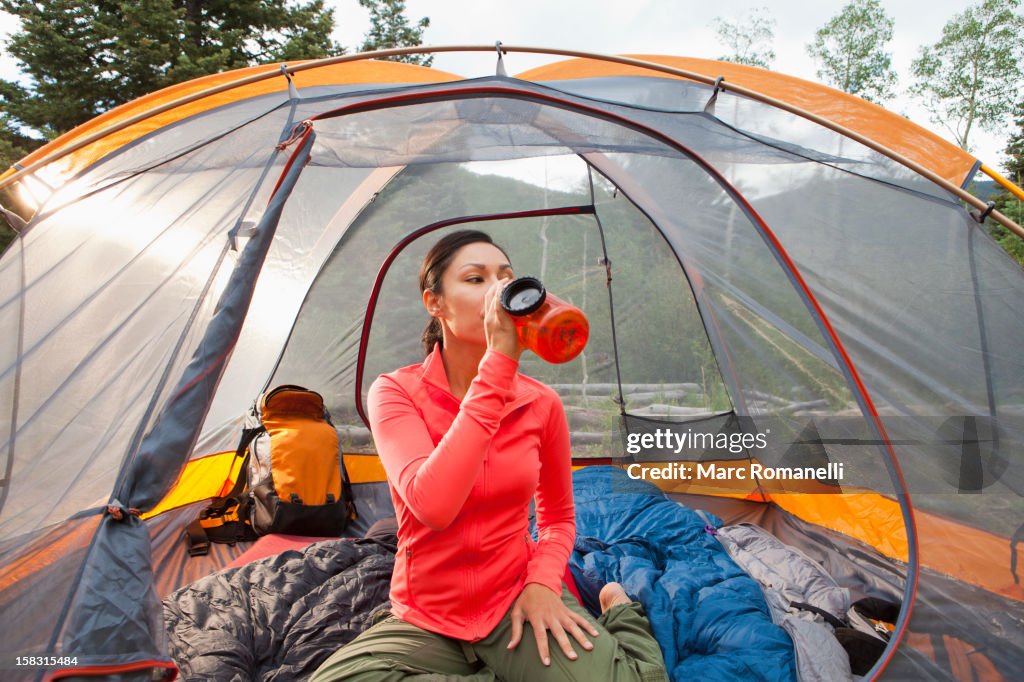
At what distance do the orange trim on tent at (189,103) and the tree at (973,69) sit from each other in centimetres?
2415

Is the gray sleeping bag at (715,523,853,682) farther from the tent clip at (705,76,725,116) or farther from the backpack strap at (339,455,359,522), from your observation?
the backpack strap at (339,455,359,522)

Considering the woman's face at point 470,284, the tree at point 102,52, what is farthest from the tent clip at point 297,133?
the tree at point 102,52

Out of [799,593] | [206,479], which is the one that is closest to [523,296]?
[799,593]

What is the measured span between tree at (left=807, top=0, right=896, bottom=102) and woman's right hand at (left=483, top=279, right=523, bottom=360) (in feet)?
81.1

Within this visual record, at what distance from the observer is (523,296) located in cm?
110

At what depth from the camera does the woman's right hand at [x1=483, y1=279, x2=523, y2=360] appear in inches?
44.1

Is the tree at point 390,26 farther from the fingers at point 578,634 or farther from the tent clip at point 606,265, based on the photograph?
the fingers at point 578,634

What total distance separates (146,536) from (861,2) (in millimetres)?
26385

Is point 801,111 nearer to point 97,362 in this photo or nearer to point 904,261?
point 904,261

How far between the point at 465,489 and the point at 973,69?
25920mm

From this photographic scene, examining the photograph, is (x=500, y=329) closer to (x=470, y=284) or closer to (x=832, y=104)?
(x=470, y=284)

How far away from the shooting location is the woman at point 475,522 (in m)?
1.13

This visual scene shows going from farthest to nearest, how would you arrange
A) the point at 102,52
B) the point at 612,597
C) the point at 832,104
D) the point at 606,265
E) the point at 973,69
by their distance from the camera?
the point at 973,69
the point at 102,52
the point at 606,265
the point at 832,104
the point at 612,597

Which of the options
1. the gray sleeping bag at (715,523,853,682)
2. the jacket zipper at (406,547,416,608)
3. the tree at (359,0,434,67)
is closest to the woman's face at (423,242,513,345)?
the jacket zipper at (406,547,416,608)
